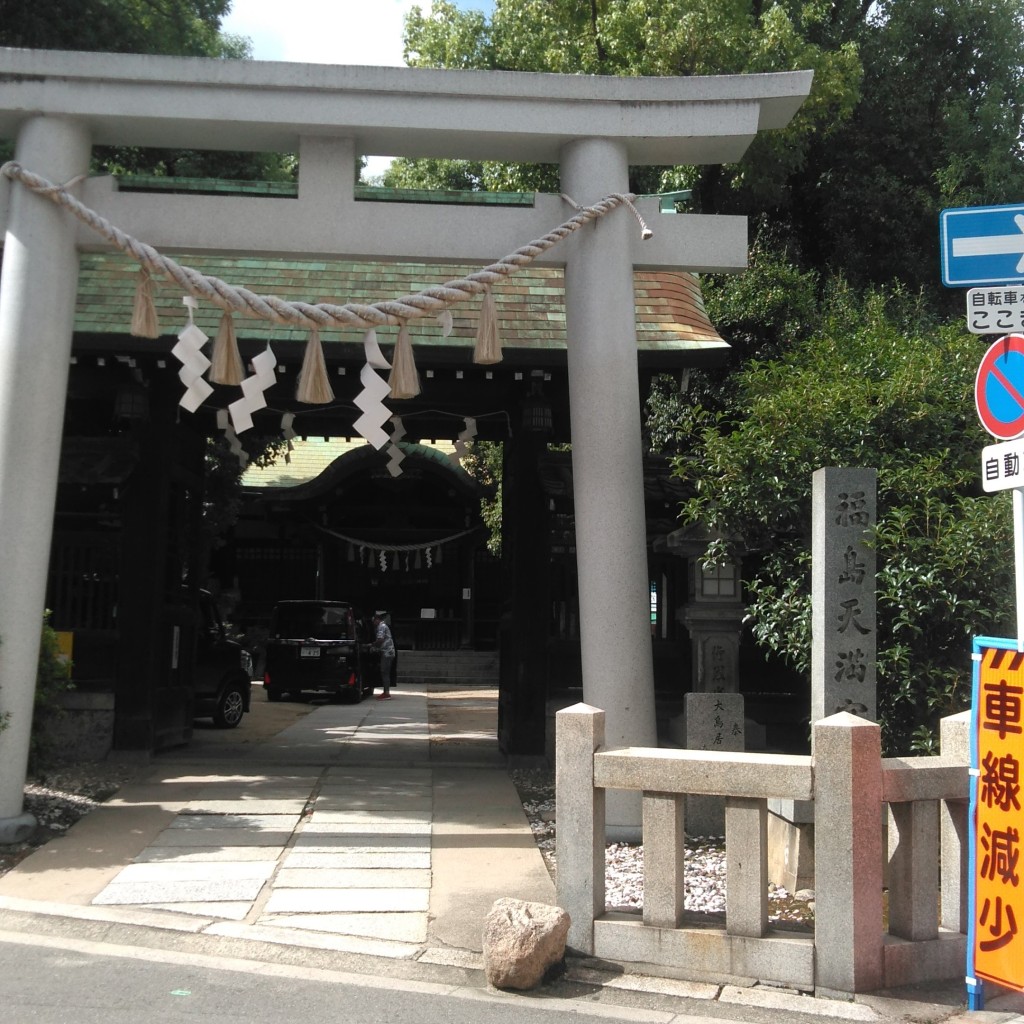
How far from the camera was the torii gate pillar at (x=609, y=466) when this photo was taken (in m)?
7.80

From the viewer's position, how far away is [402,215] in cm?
823

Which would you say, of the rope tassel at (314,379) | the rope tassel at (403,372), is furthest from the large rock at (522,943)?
the rope tassel at (314,379)

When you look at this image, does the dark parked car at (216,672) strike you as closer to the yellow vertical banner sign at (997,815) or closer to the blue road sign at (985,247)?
the blue road sign at (985,247)

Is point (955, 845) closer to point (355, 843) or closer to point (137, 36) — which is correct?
point (355, 843)

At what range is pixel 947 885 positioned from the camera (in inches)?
221

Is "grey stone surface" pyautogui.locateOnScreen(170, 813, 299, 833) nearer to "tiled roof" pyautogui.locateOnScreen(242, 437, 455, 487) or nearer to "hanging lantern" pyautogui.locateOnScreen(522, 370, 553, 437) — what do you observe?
"hanging lantern" pyautogui.locateOnScreen(522, 370, 553, 437)

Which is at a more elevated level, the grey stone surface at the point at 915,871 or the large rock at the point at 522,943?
the grey stone surface at the point at 915,871

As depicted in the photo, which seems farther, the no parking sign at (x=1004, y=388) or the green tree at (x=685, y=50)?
the green tree at (x=685, y=50)

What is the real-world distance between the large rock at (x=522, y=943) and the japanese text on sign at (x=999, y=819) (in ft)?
6.38

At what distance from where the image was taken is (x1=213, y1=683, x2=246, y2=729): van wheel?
48.7 ft

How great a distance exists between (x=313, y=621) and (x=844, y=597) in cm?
1483

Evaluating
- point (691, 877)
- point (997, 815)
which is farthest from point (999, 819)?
point (691, 877)

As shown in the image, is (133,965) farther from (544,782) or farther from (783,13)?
(783,13)

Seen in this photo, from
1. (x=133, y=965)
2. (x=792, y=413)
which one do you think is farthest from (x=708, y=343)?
(x=133, y=965)
